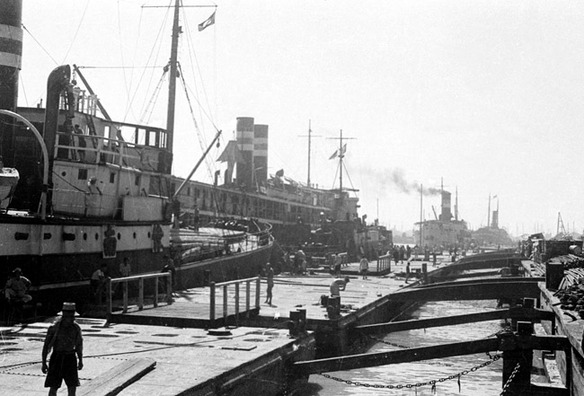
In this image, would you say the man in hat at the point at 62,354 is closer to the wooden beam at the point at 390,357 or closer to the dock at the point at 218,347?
the dock at the point at 218,347

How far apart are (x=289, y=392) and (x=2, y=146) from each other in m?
12.1

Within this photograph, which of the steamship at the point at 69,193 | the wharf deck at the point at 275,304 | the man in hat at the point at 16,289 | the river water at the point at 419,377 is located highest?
the steamship at the point at 69,193

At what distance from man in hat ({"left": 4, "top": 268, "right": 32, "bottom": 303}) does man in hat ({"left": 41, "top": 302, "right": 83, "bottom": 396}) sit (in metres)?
7.30

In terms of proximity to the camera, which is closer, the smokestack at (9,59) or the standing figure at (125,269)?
the standing figure at (125,269)

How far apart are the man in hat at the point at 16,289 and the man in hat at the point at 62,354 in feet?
23.9

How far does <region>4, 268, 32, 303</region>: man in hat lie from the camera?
14.5 meters

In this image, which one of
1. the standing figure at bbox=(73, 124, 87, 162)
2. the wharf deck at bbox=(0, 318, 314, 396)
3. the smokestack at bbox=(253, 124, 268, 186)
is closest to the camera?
the wharf deck at bbox=(0, 318, 314, 396)

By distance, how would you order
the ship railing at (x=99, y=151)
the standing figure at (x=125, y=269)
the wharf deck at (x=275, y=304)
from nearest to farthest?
the wharf deck at (x=275, y=304) < the standing figure at (x=125, y=269) < the ship railing at (x=99, y=151)

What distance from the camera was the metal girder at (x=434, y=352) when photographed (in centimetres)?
1145

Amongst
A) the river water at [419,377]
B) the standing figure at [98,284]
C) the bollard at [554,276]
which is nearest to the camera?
the river water at [419,377]

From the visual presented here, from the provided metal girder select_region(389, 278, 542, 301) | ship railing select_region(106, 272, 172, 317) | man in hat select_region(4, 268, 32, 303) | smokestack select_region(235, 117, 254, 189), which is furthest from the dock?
smokestack select_region(235, 117, 254, 189)

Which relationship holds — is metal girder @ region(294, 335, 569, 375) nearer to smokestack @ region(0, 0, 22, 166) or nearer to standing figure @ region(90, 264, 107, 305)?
standing figure @ region(90, 264, 107, 305)

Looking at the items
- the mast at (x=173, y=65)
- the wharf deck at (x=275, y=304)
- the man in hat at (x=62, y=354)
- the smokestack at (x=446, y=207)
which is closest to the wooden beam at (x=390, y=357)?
the wharf deck at (x=275, y=304)

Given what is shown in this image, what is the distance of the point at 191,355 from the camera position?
37.8 ft
